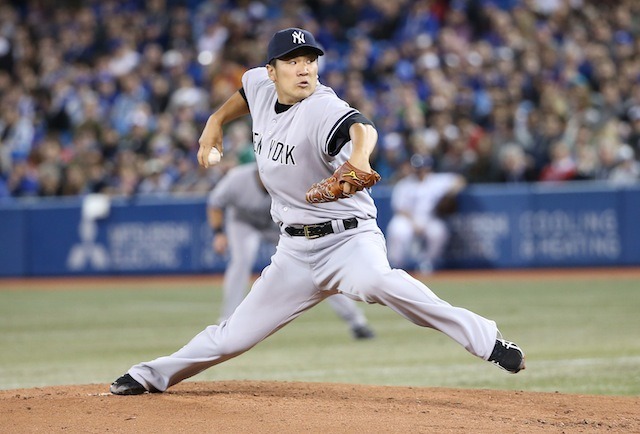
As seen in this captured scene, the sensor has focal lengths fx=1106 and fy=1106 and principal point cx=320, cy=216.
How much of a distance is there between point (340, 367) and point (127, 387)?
2.82 meters

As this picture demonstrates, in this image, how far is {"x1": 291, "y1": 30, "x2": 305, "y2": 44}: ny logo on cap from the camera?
5762 mm

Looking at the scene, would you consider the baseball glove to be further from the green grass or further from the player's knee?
the green grass

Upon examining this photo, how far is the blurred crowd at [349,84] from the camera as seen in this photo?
56.8 ft

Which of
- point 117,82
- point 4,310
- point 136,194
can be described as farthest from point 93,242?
point 4,310

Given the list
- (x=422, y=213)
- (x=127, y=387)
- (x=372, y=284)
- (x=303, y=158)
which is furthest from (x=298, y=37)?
(x=422, y=213)

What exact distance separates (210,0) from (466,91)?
26.4ft

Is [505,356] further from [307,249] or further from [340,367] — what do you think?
[340,367]

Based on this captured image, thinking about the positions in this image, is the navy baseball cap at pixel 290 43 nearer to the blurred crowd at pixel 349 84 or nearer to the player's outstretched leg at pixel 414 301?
the player's outstretched leg at pixel 414 301

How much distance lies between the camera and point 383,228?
1873 cm

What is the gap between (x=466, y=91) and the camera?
725 inches

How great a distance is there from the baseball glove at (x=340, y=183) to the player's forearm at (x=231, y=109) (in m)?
1.33

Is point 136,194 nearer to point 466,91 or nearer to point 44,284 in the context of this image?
point 44,284

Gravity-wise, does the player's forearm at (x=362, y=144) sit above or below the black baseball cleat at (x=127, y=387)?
above

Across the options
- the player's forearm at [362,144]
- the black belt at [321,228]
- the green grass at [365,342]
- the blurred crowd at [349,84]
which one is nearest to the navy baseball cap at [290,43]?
the player's forearm at [362,144]
